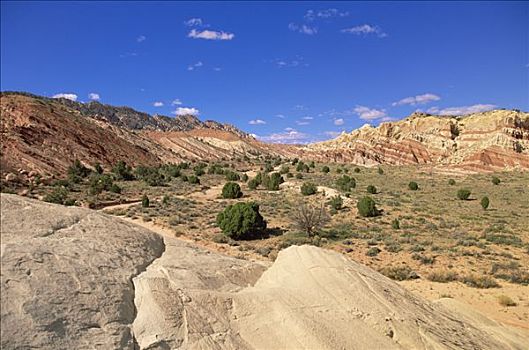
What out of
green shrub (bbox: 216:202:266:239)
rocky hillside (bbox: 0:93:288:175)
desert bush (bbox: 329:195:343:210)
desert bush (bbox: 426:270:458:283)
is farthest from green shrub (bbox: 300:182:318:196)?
rocky hillside (bbox: 0:93:288:175)

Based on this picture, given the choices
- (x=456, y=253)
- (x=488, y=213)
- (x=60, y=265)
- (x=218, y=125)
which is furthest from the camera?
(x=218, y=125)

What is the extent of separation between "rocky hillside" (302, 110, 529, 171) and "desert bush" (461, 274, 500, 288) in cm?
4198

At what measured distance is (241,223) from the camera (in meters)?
19.5

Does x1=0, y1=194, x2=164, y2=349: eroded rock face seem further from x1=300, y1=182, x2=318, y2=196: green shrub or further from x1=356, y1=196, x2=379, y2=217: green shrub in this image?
x1=300, y1=182, x2=318, y2=196: green shrub

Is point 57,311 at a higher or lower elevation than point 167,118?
lower

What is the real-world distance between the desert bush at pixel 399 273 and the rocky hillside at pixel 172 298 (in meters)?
6.39

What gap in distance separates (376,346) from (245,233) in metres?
14.5

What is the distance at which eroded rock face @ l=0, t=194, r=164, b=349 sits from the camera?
3.94 meters

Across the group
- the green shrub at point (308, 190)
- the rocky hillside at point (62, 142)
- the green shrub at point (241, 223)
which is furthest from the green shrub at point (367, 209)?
the rocky hillside at point (62, 142)

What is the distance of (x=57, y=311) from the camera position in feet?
13.6

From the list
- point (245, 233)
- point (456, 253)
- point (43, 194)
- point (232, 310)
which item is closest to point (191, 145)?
point (43, 194)

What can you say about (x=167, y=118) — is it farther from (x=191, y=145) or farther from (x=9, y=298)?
(x=9, y=298)

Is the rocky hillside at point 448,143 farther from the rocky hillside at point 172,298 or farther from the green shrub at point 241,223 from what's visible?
the rocky hillside at point 172,298

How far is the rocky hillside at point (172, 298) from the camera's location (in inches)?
165
